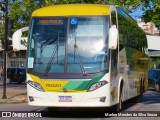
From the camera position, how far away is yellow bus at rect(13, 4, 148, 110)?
48.2ft

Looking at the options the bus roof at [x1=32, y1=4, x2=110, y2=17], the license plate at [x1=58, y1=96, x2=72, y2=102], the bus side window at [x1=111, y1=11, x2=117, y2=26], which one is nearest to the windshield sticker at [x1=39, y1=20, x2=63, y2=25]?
the bus roof at [x1=32, y1=4, x2=110, y2=17]

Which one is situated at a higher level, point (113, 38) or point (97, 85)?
point (113, 38)

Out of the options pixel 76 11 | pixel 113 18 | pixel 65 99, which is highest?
pixel 76 11

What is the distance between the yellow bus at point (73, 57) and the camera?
14.7 meters

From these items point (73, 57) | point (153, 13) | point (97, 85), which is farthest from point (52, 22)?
point (153, 13)

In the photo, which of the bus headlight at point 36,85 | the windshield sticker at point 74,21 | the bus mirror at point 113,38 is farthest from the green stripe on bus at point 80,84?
the windshield sticker at point 74,21

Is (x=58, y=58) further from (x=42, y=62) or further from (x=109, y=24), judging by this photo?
(x=109, y=24)

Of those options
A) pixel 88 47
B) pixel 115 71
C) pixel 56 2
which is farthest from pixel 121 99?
pixel 56 2

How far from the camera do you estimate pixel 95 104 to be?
576 inches

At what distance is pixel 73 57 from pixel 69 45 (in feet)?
1.32

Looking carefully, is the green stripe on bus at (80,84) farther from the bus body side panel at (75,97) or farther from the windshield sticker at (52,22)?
the windshield sticker at (52,22)

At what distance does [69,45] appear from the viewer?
15.1 metres

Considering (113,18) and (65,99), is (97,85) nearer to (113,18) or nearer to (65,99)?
(65,99)

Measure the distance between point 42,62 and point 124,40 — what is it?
3.91 m
